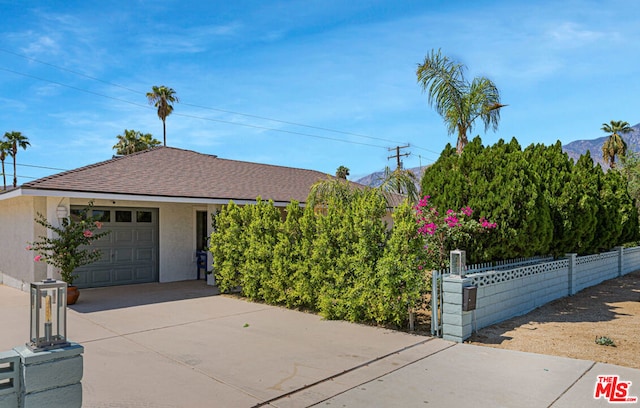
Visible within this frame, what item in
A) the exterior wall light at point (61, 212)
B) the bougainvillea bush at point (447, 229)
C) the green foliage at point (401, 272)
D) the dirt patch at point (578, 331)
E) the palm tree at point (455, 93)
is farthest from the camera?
the palm tree at point (455, 93)

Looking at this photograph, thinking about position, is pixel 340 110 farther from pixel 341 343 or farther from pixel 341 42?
pixel 341 343

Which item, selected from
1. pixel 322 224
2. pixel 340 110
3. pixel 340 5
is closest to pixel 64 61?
pixel 340 110

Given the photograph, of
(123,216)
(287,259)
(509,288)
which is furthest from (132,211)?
(509,288)

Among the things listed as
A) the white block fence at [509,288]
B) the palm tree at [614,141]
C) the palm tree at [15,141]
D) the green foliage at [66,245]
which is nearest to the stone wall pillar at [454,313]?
the white block fence at [509,288]

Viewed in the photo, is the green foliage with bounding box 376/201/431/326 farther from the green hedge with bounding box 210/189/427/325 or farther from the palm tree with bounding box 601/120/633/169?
the palm tree with bounding box 601/120/633/169

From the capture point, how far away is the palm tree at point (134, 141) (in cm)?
3416

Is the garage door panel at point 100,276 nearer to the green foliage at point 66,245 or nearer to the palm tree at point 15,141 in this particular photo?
the green foliage at point 66,245

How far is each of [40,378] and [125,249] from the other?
31.7 feet

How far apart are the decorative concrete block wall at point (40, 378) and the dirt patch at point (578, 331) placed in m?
5.32

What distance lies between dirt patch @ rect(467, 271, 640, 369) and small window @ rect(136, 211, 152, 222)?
32.3 feet

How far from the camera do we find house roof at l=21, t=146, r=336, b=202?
10336mm

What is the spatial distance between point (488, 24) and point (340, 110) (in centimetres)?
1134
